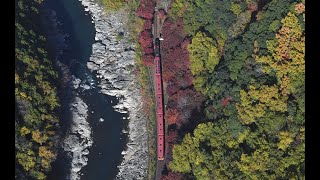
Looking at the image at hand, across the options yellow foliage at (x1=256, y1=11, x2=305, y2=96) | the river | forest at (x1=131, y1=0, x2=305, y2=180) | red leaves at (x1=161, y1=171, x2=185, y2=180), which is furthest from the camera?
the river

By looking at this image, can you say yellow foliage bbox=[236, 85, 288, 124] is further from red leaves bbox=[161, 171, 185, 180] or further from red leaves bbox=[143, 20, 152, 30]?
red leaves bbox=[143, 20, 152, 30]

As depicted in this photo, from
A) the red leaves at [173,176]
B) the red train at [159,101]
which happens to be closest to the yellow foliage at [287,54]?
the red leaves at [173,176]

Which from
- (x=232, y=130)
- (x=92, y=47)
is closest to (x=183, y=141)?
(x=232, y=130)

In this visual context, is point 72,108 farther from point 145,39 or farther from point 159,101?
point 145,39

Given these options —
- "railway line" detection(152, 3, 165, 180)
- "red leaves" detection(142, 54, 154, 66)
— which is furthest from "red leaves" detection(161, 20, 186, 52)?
"red leaves" detection(142, 54, 154, 66)

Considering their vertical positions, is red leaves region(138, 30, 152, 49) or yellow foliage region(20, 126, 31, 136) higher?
red leaves region(138, 30, 152, 49)

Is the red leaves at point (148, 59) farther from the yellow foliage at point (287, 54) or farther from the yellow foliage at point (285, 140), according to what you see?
the yellow foliage at point (285, 140)

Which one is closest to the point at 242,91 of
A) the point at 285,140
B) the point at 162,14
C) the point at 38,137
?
the point at 285,140
